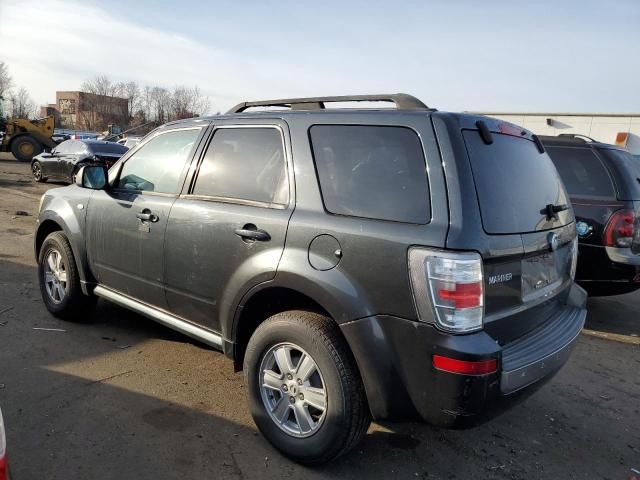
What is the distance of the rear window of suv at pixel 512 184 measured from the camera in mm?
2426

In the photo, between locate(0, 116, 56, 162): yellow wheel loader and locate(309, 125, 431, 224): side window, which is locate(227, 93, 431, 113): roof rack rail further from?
locate(0, 116, 56, 162): yellow wheel loader

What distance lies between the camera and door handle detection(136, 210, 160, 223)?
3.54m

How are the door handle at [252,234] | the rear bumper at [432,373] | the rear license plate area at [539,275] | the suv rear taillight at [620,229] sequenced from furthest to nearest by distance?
the suv rear taillight at [620,229], the door handle at [252,234], the rear license plate area at [539,275], the rear bumper at [432,373]

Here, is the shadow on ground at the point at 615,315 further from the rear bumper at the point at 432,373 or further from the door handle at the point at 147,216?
the door handle at the point at 147,216

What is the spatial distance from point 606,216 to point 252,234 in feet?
12.7

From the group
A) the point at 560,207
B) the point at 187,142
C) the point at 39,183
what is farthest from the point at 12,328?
the point at 39,183

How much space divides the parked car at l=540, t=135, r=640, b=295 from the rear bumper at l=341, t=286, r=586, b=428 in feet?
9.83

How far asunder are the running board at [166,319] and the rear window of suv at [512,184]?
5.94 feet

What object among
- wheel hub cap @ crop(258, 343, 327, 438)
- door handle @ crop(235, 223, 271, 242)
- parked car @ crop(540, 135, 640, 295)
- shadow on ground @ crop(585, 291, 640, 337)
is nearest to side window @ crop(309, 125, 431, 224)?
door handle @ crop(235, 223, 271, 242)

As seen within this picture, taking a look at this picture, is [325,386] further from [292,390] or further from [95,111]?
[95,111]

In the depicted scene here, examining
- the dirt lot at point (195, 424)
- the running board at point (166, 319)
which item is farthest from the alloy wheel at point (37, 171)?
the running board at point (166, 319)

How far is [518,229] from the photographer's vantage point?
8.39ft

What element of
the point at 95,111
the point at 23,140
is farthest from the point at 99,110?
the point at 23,140

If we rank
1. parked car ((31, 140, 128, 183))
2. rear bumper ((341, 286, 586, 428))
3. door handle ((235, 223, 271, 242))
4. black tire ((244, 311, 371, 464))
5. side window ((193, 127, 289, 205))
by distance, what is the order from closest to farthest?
rear bumper ((341, 286, 586, 428)), black tire ((244, 311, 371, 464)), door handle ((235, 223, 271, 242)), side window ((193, 127, 289, 205)), parked car ((31, 140, 128, 183))
